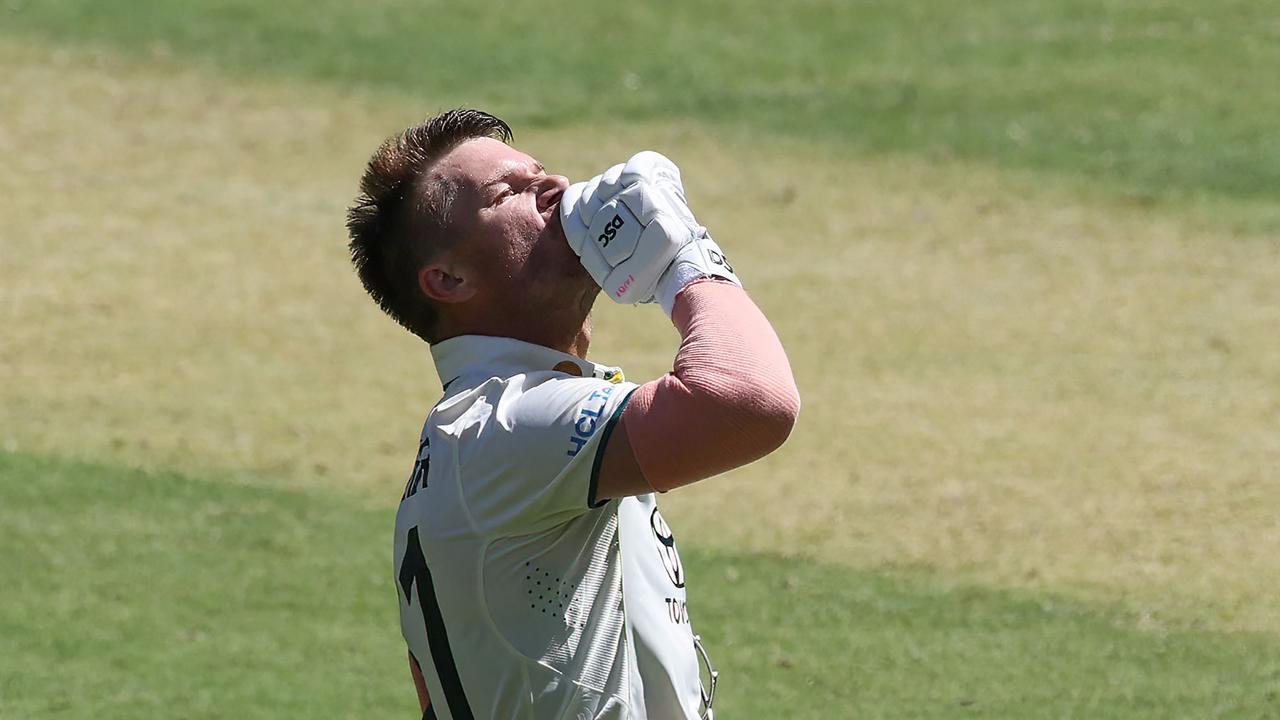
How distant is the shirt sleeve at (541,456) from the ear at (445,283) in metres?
0.32

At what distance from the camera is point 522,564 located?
3.41 meters

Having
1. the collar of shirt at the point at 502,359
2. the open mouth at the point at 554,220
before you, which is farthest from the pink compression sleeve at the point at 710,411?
the open mouth at the point at 554,220

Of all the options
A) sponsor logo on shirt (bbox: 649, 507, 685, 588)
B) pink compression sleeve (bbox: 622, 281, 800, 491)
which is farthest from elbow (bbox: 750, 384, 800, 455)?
sponsor logo on shirt (bbox: 649, 507, 685, 588)

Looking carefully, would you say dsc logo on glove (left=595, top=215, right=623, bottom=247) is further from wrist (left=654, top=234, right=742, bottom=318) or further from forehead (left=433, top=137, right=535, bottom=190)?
forehead (left=433, top=137, right=535, bottom=190)

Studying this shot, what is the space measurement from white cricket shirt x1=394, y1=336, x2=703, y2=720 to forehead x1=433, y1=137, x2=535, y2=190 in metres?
0.40

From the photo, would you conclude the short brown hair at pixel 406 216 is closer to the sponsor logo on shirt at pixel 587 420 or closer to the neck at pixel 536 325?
the neck at pixel 536 325

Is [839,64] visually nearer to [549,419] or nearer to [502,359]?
[502,359]

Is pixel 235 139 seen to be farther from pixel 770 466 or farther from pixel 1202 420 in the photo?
pixel 1202 420

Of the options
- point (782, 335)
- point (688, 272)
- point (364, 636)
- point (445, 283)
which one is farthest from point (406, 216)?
point (782, 335)

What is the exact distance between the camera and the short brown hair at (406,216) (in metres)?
3.71

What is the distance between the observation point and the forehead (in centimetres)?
370

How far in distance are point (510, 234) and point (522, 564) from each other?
66 cm

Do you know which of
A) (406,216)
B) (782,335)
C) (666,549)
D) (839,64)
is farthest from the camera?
(839,64)

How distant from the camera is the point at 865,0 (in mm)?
18719
